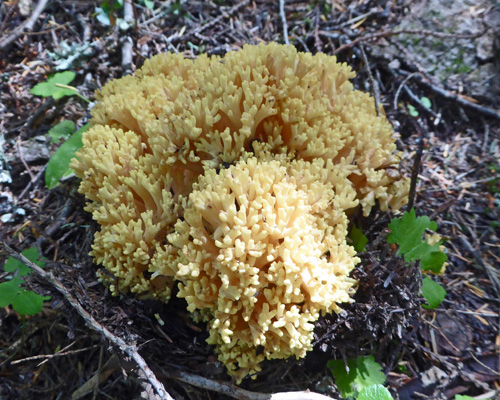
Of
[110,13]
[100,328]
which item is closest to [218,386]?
[100,328]

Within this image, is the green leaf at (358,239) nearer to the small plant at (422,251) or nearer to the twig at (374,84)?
the small plant at (422,251)

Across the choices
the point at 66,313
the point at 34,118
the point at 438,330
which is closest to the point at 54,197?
the point at 34,118

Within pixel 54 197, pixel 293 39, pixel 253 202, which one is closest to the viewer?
pixel 253 202

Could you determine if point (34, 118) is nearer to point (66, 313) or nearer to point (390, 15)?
point (66, 313)

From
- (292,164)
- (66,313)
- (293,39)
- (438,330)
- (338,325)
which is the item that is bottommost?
(438,330)

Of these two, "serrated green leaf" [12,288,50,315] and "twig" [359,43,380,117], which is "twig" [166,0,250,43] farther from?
"serrated green leaf" [12,288,50,315]

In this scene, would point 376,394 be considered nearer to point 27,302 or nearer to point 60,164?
point 27,302

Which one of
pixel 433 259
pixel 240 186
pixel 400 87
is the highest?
pixel 400 87
